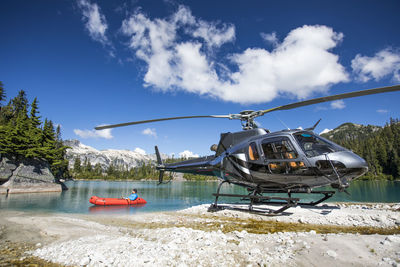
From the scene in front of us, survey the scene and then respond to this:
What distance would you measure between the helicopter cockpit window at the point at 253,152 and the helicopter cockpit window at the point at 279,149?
40 cm

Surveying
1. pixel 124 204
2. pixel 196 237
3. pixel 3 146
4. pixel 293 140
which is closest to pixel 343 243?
pixel 196 237

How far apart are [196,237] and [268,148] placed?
4615 millimetres

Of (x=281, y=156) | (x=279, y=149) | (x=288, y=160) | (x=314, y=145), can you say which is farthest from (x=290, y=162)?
(x=314, y=145)

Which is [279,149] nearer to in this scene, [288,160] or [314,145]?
[288,160]

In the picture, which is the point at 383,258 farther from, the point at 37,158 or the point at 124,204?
the point at 37,158

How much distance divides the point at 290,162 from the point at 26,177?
41515mm

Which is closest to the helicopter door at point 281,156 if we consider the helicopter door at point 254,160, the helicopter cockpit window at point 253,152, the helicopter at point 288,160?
the helicopter at point 288,160

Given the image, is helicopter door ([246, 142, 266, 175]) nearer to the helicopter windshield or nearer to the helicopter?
the helicopter

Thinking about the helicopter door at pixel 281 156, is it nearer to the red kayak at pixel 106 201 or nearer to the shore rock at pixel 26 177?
the red kayak at pixel 106 201

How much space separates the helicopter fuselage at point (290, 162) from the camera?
7159 millimetres

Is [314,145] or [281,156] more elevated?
[314,145]

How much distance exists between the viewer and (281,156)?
322 inches

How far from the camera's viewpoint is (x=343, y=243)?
435cm

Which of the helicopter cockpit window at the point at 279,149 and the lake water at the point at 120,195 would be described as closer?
the helicopter cockpit window at the point at 279,149
